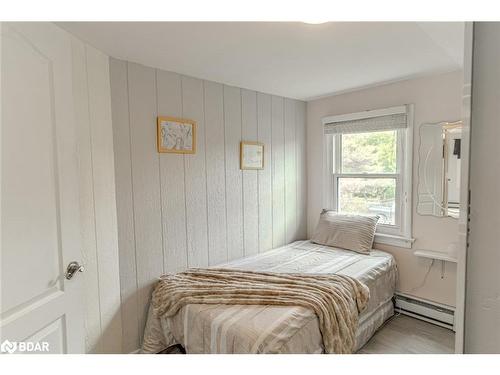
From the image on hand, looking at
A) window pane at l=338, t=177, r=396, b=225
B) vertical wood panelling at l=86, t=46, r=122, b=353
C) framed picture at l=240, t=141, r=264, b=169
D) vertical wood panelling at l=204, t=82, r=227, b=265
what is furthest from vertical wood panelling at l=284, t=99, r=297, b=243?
vertical wood panelling at l=86, t=46, r=122, b=353

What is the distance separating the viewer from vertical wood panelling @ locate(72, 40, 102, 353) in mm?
1661

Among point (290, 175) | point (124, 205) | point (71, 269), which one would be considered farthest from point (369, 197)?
point (71, 269)

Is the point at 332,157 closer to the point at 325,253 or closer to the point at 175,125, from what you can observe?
the point at 325,253

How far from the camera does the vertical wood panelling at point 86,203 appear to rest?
1.66 metres

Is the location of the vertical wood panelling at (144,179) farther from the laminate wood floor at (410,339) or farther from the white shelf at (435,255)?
the white shelf at (435,255)

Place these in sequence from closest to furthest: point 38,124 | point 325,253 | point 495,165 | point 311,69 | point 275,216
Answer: point 495,165
point 38,124
point 311,69
point 325,253
point 275,216

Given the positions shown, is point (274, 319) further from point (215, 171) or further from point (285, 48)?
point (285, 48)

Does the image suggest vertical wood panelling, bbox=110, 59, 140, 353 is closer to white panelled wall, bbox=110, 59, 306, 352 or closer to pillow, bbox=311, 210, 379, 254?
white panelled wall, bbox=110, 59, 306, 352

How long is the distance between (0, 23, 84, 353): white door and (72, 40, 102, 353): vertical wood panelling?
0.48 m

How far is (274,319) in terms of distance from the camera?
1571mm

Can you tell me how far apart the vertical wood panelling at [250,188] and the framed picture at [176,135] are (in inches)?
21.9

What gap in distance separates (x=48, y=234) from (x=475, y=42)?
1.52m
